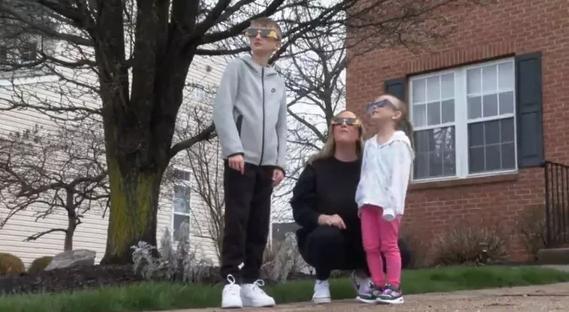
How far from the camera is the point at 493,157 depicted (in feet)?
42.8

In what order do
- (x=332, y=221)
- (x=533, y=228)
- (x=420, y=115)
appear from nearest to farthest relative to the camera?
(x=332, y=221) → (x=533, y=228) → (x=420, y=115)

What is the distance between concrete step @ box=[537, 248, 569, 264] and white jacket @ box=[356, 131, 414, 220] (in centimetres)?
564

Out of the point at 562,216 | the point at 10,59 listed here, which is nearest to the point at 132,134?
the point at 10,59

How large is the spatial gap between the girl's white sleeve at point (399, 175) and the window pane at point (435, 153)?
8056 mm

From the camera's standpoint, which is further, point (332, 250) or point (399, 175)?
point (332, 250)

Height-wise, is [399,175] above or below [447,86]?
below

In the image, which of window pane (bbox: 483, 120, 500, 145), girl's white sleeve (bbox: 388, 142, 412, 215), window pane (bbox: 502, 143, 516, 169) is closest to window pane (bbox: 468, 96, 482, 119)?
window pane (bbox: 483, 120, 500, 145)

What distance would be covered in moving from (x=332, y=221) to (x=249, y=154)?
74cm

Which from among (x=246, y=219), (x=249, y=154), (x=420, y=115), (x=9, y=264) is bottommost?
(x=9, y=264)

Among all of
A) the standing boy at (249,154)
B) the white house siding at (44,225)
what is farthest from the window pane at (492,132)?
the standing boy at (249,154)

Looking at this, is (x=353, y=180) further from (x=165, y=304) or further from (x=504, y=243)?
(x=504, y=243)

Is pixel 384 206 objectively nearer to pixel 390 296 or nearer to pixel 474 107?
pixel 390 296

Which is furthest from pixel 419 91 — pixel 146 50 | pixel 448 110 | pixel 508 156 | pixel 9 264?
pixel 9 264

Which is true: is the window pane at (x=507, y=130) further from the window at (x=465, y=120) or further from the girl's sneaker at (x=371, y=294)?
the girl's sneaker at (x=371, y=294)
